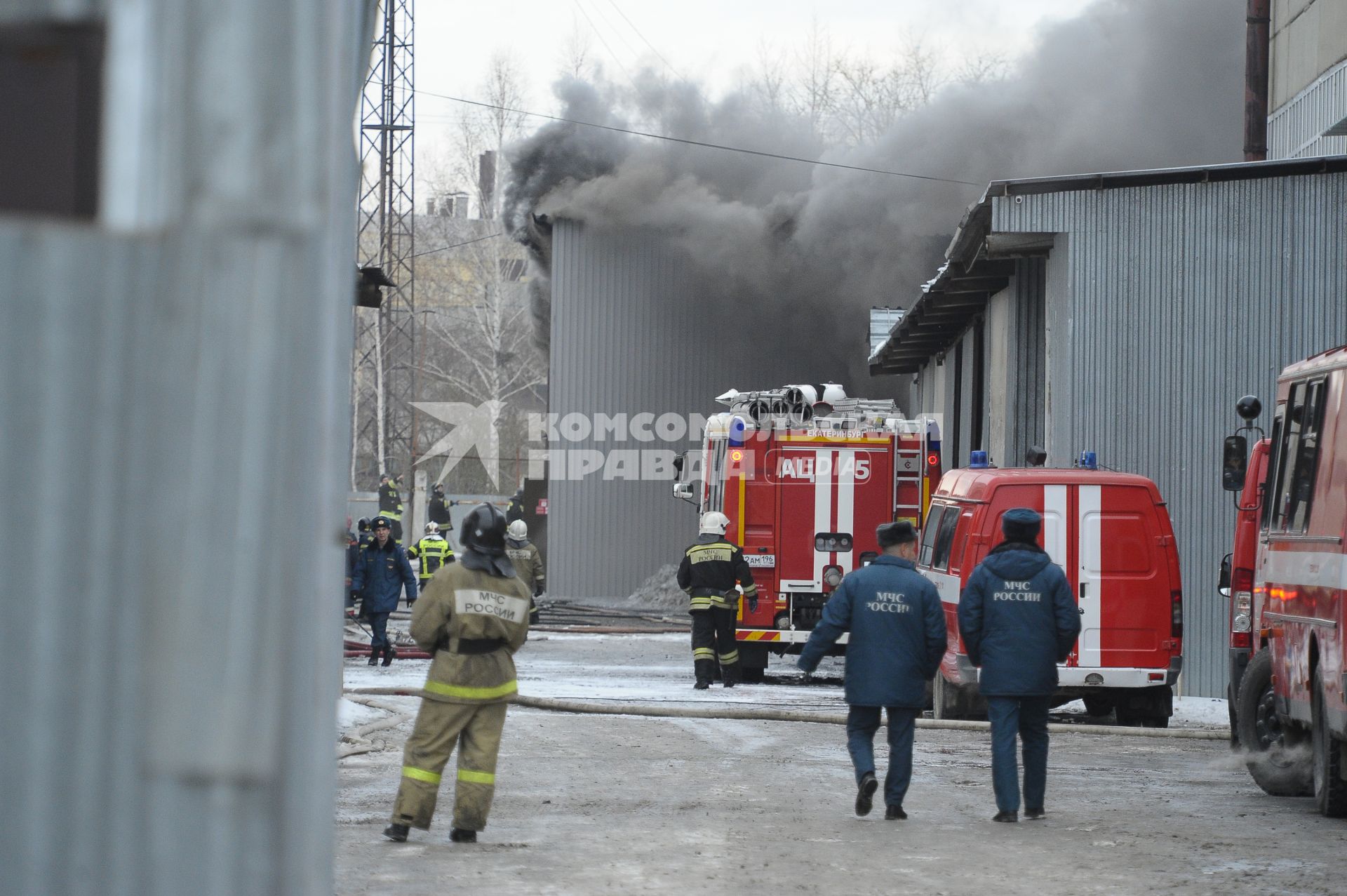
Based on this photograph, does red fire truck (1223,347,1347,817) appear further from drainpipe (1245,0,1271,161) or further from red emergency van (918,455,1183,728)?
drainpipe (1245,0,1271,161)

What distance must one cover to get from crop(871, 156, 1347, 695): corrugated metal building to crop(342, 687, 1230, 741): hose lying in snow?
3677 mm

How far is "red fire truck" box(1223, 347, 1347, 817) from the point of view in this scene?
811cm

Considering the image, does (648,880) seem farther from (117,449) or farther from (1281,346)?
(1281,346)

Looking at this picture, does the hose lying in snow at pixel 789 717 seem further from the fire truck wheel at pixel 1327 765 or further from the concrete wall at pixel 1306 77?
the concrete wall at pixel 1306 77

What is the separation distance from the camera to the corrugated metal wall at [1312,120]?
20625 millimetres

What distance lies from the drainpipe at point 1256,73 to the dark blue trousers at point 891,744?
693 inches

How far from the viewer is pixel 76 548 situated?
2.49 m

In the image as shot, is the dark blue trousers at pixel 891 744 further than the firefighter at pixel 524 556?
No

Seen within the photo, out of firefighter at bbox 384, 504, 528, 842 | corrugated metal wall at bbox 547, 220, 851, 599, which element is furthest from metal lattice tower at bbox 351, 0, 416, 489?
firefighter at bbox 384, 504, 528, 842

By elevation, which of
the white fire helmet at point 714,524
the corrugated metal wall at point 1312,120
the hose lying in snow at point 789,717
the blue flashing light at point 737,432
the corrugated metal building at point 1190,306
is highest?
the corrugated metal wall at point 1312,120

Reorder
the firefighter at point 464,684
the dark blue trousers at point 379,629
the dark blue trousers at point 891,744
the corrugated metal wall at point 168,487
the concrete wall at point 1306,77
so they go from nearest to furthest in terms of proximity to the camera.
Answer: the corrugated metal wall at point 168,487
the firefighter at point 464,684
the dark blue trousers at point 891,744
the dark blue trousers at point 379,629
the concrete wall at point 1306,77

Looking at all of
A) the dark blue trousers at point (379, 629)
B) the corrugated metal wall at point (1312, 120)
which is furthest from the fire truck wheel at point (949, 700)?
the corrugated metal wall at point (1312, 120)

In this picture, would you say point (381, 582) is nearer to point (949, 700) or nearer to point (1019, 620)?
point (949, 700)

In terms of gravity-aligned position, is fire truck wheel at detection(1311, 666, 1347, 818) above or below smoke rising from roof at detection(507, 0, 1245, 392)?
below
